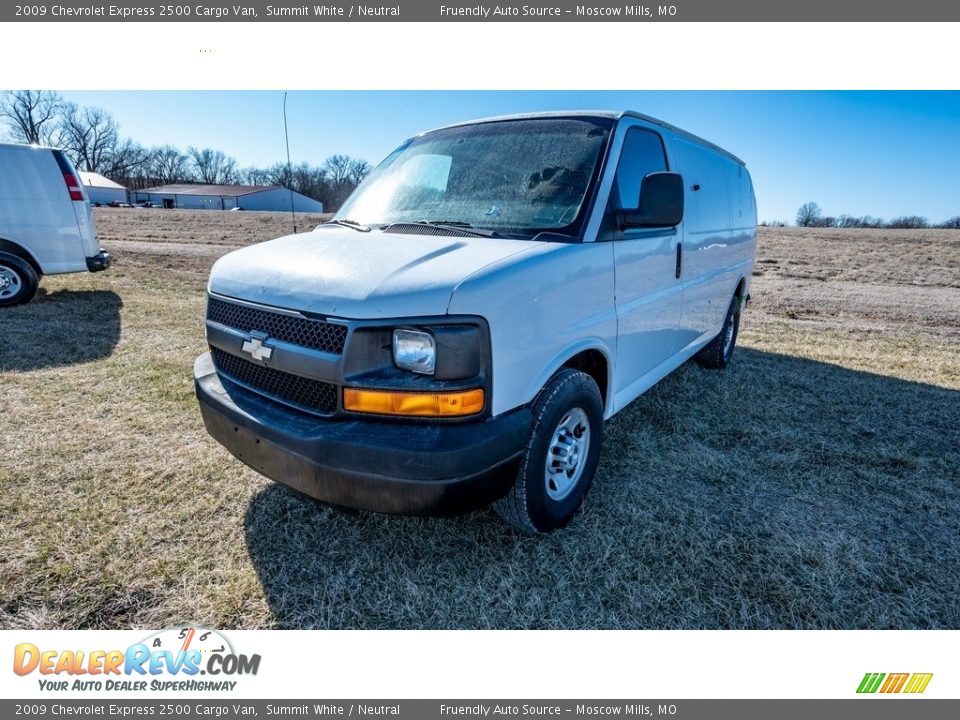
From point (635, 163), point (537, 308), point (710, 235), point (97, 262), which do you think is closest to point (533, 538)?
point (537, 308)

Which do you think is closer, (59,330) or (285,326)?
(285,326)

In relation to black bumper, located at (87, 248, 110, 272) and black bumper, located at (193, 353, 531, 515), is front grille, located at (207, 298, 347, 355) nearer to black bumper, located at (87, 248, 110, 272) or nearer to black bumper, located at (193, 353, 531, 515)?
black bumper, located at (193, 353, 531, 515)

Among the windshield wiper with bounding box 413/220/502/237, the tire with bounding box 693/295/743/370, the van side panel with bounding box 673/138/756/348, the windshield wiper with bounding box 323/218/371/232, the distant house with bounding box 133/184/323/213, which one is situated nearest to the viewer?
the windshield wiper with bounding box 413/220/502/237

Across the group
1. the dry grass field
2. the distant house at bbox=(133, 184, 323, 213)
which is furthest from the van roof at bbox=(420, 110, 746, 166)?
the distant house at bbox=(133, 184, 323, 213)

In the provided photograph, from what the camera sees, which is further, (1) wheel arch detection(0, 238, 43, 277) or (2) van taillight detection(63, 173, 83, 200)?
(2) van taillight detection(63, 173, 83, 200)

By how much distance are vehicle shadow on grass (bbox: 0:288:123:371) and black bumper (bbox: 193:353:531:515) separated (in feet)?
14.6

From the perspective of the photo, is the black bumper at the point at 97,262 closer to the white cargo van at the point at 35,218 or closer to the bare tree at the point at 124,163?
the white cargo van at the point at 35,218

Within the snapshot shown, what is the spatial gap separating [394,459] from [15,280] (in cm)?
843

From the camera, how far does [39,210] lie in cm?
729

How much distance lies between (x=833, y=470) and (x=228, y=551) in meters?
3.77

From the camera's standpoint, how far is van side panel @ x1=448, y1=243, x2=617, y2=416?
2021mm

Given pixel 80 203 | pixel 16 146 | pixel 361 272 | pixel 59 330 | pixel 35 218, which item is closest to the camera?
pixel 361 272

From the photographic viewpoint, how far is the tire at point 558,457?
232cm

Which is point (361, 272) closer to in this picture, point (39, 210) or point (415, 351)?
point (415, 351)
